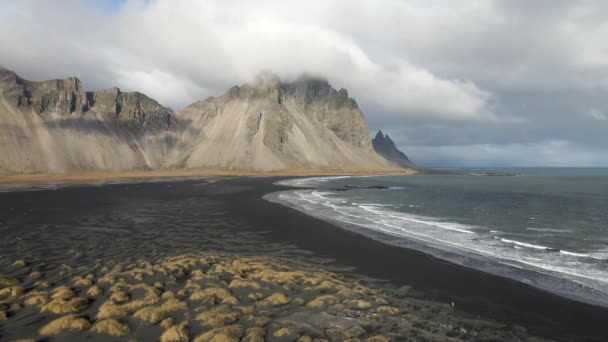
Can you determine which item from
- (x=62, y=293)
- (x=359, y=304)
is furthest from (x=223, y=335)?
(x=62, y=293)

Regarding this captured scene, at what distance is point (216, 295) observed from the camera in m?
15.5

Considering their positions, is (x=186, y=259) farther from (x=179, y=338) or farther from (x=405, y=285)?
(x=405, y=285)

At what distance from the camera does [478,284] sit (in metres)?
18.1

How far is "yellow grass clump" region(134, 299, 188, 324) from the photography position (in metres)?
13.0

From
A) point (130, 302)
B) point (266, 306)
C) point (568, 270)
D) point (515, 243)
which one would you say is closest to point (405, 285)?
point (266, 306)

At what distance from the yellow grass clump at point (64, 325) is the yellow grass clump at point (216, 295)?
4.03 m

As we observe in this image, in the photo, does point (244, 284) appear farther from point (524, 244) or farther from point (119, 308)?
point (524, 244)

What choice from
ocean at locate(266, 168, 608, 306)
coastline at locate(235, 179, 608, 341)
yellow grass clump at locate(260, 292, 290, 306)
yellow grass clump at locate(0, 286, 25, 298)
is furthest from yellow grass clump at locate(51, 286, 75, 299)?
ocean at locate(266, 168, 608, 306)

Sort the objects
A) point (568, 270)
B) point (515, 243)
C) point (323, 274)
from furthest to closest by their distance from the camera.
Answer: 1. point (515, 243)
2. point (568, 270)
3. point (323, 274)

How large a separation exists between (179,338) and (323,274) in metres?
9.29

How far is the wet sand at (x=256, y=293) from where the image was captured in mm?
12484

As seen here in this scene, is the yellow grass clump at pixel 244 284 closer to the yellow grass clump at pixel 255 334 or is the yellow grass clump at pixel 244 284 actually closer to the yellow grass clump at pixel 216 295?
the yellow grass clump at pixel 216 295

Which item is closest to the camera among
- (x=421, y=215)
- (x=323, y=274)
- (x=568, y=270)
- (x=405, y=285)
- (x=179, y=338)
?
(x=179, y=338)

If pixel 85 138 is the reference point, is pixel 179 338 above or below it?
below
